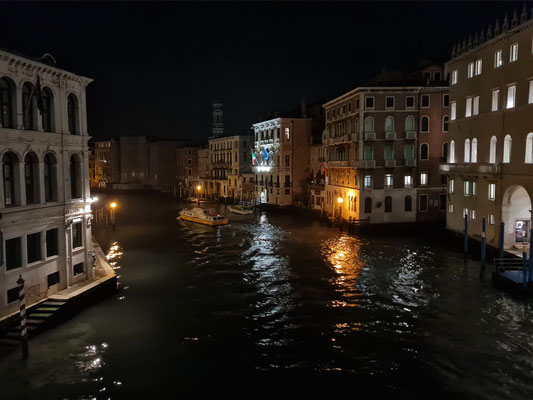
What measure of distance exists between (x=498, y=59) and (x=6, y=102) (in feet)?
88.5

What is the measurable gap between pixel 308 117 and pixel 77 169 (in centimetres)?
4546

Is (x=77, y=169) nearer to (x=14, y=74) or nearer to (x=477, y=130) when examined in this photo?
(x=14, y=74)

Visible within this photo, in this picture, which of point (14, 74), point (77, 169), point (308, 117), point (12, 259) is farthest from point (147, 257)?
point (308, 117)

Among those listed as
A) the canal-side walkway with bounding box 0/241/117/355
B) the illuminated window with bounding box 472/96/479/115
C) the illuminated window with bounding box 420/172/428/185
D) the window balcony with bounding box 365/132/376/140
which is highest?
the illuminated window with bounding box 472/96/479/115

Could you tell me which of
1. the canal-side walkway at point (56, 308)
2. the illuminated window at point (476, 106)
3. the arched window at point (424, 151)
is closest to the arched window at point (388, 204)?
the arched window at point (424, 151)

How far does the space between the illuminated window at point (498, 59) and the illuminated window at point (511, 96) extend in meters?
2.02

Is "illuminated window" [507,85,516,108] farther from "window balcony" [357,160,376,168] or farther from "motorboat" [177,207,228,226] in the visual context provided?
"motorboat" [177,207,228,226]

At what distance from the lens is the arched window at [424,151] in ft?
139

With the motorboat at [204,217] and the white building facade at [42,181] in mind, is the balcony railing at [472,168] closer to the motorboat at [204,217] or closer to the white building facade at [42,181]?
the motorboat at [204,217]

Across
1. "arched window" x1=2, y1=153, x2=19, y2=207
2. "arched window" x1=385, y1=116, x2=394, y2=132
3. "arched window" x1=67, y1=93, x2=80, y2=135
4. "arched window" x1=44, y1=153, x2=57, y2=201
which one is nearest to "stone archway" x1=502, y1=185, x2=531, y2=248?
"arched window" x1=385, y1=116, x2=394, y2=132

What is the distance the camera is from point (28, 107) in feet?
54.8

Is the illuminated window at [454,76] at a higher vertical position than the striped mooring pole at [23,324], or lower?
higher

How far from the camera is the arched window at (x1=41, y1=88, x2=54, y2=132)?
1797 centimetres

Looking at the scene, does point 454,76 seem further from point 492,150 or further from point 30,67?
point 30,67
